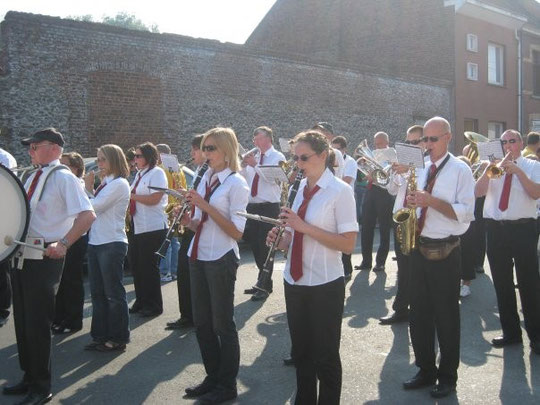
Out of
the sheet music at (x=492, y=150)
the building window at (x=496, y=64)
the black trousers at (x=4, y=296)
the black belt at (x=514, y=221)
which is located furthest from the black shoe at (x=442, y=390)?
the building window at (x=496, y=64)

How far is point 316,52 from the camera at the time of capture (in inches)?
1128

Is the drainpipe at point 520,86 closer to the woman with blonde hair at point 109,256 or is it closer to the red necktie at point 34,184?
the woman with blonde hair at point 109,256

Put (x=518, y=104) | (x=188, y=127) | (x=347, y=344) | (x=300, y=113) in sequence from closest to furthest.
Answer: (x=347, y=344), (x=188, y=127), (x=300, y=113), (x=518, y=104)

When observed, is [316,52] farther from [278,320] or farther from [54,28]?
[278,320]

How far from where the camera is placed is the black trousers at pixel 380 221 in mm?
9516

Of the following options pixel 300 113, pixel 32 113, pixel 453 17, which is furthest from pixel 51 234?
pixel 453 17

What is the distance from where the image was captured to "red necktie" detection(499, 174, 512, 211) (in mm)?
5730

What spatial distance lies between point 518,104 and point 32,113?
21984 mm

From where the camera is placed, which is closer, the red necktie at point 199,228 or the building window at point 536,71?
the red necktie at point 199,228

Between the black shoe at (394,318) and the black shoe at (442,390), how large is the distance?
6.51ft

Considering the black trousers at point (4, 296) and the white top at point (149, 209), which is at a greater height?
the white top at point (149, 209)

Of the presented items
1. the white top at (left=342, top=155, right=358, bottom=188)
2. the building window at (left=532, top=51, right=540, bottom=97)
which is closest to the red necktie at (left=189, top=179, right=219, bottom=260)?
the white top at (left=342, top=155, right=358, bottom=188)

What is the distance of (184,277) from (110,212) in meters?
1.12

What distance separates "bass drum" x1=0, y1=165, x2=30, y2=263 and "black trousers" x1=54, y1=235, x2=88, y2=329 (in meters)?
2.49
